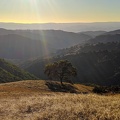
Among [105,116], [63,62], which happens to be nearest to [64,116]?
[105,116]

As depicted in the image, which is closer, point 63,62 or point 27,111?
point 27,111

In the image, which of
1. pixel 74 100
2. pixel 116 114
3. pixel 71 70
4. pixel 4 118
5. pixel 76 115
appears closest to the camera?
pixel 116 114

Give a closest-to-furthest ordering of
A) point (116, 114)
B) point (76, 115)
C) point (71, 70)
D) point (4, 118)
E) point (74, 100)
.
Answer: point (116, 114) < point (76, 115) < point (4, 118) < point (74, 100) < point (71, 70)

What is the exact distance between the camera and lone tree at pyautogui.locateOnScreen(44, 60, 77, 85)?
7950 centimetres

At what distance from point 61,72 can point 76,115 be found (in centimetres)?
6974

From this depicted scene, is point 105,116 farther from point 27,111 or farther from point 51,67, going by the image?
point 51,67

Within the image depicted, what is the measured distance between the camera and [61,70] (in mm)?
80938

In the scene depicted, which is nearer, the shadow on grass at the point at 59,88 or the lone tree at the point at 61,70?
the shadow on grass at the point at 59,88

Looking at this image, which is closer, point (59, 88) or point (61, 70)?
point (59, 88)

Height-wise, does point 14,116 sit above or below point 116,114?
below

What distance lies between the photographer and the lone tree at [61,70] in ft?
261

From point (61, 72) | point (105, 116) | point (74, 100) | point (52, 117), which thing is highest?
point (105, 116)

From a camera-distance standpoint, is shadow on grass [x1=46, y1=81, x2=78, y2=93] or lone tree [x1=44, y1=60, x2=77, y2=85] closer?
shadow on grass [x1=46, y1=81, x2=78, y2=93]

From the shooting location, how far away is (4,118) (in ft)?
43.5
